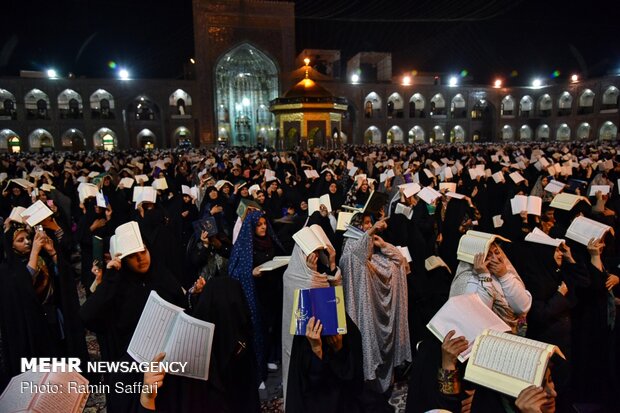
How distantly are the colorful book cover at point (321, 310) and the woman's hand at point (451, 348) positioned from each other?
0.52 meters

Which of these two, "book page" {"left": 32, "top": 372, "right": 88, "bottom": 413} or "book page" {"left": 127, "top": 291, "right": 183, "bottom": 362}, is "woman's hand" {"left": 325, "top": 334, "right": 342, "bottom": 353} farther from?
"book page" {"left": 32, "top": 372, "right": 88, "bottom": 413}

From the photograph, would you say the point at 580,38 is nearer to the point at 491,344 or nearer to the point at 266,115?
the point at 266,115

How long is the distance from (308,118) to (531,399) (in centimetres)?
2662

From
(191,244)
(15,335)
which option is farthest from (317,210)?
(15,335)

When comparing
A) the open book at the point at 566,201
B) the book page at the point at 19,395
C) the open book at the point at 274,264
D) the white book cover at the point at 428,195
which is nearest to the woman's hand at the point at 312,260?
the open book at the point at 274,264

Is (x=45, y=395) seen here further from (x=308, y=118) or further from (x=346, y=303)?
Result: (x=308, y=118)

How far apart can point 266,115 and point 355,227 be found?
38099mm

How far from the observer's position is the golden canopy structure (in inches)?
1072

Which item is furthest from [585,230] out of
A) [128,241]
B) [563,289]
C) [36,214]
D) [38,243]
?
[36,214]

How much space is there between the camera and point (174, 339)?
2.09 metres

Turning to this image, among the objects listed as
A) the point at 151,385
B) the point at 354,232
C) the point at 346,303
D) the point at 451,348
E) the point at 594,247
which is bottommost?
the point at 346,303

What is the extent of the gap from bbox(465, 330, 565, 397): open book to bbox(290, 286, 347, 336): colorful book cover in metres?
0.74

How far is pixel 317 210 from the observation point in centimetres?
569

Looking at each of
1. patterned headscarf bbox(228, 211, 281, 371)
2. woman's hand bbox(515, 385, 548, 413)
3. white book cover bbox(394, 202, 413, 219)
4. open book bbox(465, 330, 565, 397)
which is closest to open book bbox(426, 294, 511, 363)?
open book bbox(465, 330, 565, 397)
